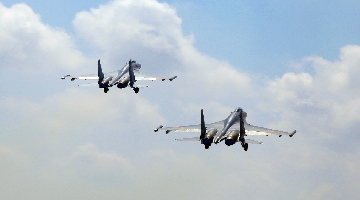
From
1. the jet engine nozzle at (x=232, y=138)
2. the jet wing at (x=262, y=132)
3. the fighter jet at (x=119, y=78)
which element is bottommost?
the jet engine nozzle at (x=232, y=138)

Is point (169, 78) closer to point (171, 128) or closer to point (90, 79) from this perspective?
point (90, 79)

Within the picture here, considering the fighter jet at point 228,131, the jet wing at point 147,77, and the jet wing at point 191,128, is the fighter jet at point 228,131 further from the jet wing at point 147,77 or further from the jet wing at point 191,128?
the jet wing at point 147,77

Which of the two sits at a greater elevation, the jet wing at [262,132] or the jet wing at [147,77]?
the jet wing at [147,77]

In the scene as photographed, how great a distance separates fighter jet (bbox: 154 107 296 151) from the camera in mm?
82750

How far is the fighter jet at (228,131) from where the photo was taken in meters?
82.8

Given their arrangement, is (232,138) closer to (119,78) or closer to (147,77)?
(119,78)

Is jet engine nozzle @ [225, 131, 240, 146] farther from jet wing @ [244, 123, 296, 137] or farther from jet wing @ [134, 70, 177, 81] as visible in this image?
Answer: jet wing @ [134, 70, 177, 81]

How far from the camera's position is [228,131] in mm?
90375

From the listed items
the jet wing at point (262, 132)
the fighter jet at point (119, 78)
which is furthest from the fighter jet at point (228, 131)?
the fighter jet at point (119, 78)

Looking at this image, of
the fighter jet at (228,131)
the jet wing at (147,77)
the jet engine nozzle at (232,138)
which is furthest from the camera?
the jet wing at (147,77)

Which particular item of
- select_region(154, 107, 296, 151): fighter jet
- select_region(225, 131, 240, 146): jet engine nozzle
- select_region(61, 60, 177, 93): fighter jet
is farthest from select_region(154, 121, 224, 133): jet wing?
select_region(61, 60, 177, 93): fighter jet

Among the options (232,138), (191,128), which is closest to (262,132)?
(232,138)

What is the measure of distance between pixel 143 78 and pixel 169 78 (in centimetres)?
676

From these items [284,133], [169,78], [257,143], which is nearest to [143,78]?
[169,78]
